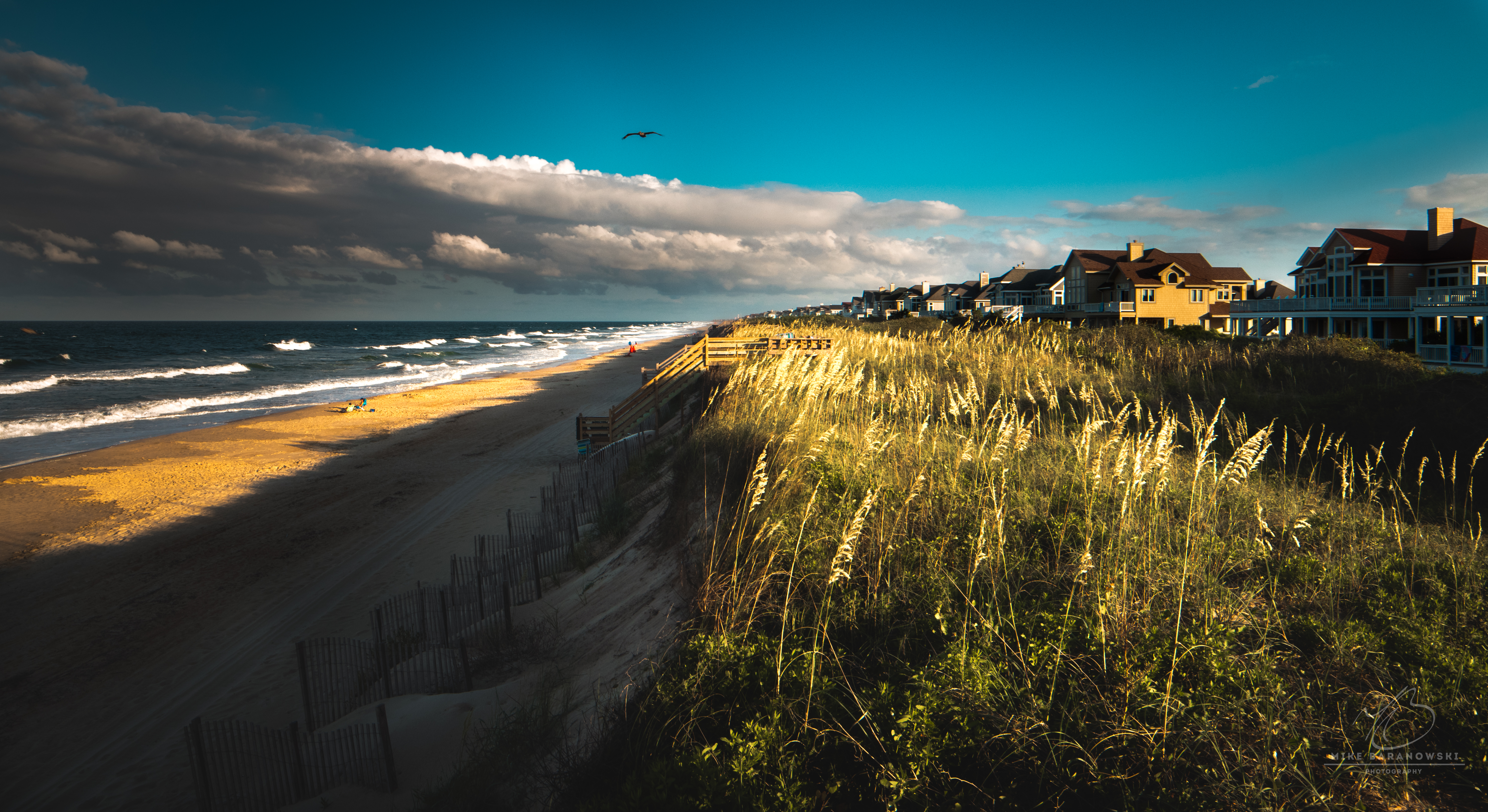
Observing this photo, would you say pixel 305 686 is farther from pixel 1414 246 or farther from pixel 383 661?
pixel 1414 246

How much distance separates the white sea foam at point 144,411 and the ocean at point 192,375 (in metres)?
0.10

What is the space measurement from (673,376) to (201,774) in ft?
53.8

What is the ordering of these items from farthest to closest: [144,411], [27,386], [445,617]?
[27,386] → [144,411] → [445,617]

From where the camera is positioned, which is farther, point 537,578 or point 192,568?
point 192,568

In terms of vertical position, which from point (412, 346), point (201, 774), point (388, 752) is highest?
point (412, 346)

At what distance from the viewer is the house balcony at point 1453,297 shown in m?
22.8

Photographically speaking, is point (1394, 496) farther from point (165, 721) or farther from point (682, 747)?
point (165, 721)

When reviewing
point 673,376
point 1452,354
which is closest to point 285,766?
point 673,376

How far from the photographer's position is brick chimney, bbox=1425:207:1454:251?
102ft

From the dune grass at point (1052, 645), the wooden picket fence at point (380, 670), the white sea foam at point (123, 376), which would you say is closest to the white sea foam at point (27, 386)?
the white sea foam at point (123, 376)

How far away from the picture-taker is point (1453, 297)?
80.5 feet

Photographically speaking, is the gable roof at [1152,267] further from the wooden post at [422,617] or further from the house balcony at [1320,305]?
the wooden post at [422,617]

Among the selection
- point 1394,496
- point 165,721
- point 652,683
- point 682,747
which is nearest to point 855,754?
point 682,747

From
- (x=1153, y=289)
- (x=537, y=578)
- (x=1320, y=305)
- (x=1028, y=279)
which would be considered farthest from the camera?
(x=1028, y=279)
